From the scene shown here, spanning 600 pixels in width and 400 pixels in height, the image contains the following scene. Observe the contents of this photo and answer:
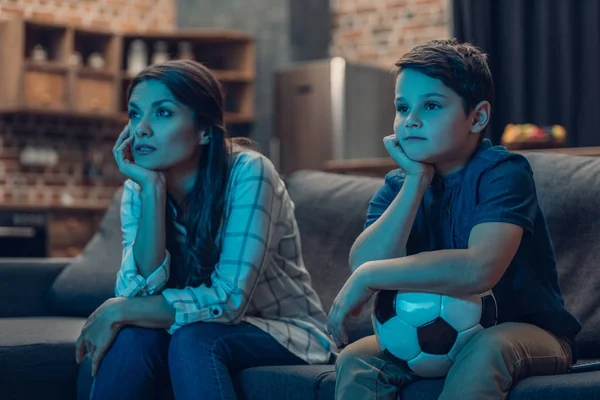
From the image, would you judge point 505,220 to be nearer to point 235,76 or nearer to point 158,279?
point 158,279

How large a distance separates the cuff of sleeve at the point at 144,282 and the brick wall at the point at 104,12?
4.66m

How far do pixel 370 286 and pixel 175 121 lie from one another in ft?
2.20

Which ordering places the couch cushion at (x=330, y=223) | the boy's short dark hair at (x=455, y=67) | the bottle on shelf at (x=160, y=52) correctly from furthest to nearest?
the bottle on shelf at (x=160, y=52), the couch cushion at (x=330, y=223), the boy's short dark hair at (x=455, y=67)

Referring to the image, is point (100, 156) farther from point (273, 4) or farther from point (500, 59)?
point (500, 59)

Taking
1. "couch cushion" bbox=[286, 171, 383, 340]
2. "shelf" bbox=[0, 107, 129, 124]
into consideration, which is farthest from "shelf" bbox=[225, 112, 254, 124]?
"couch cushion" bbox=[286, 171, 383, 340]

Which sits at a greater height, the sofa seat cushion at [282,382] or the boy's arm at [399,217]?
the boy's arm at [399,217]

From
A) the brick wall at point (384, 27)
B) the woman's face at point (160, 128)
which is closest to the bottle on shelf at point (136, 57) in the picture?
the brick wall at point (384, 27)

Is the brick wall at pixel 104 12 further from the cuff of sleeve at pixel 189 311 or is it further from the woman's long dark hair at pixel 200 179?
the cuff of sleeve at pixel 189 311

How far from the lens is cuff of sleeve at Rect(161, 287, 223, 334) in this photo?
6.02 ft

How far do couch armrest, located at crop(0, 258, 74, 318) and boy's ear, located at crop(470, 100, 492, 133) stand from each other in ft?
5.37

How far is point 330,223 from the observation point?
96.7 inches

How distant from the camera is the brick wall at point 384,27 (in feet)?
20.4

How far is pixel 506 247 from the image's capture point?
150 centimetres

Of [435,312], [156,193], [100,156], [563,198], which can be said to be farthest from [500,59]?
[435,312]
